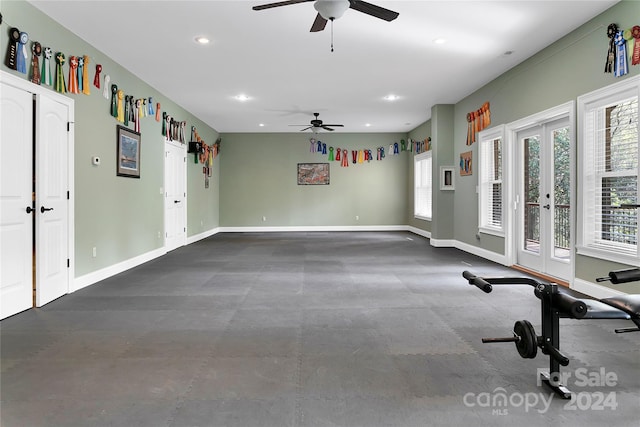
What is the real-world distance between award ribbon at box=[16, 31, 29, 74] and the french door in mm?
5792

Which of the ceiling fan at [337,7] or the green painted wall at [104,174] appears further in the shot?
the green painted wall at [104,174]

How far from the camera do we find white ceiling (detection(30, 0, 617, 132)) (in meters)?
3.93

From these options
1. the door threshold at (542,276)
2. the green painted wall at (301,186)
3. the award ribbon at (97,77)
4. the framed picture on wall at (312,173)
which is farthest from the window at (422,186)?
the award ribbon at (97,77)

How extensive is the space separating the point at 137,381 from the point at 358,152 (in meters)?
9.88

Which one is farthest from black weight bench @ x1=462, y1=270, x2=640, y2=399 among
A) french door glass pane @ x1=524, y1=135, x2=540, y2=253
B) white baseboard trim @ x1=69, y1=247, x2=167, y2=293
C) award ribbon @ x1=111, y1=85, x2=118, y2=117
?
award ribbon @ x1=111, y1=85, x2=118, y2=117

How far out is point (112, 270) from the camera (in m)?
5.23

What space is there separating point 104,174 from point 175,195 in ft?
9.08

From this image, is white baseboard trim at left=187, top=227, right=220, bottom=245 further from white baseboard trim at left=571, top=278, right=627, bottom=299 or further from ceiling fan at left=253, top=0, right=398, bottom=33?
white baseboard trim at left=571, top=278, right=627, bottom=299

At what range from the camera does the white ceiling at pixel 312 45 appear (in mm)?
3926

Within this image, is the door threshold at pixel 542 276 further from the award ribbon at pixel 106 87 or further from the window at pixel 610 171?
the award ribbon at pixel 106 87

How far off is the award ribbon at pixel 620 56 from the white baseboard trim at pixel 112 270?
6.10m

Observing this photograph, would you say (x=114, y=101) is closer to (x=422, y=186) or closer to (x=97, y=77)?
(x=97, y=77)

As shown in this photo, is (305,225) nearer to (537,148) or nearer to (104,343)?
(537,148)

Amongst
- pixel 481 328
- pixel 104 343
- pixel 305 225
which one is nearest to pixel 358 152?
pixel 305 225
